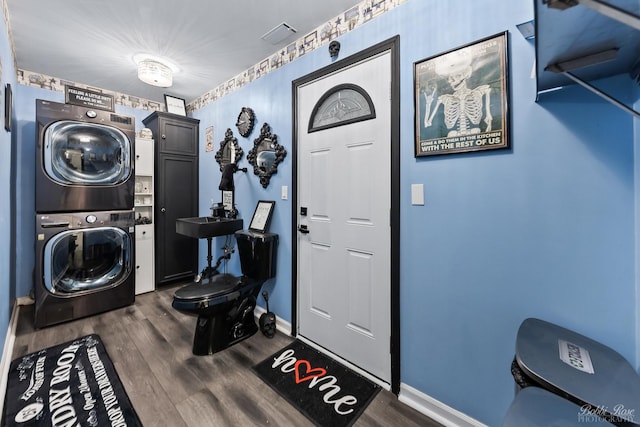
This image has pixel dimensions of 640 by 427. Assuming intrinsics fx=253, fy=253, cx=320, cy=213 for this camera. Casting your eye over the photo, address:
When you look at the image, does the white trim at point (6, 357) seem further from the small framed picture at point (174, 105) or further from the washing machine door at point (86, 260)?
the small framed picture at point (174, 105)

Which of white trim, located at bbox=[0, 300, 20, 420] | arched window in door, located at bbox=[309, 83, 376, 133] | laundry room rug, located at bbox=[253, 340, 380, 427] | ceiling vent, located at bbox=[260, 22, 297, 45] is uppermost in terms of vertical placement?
ceiling vent, located at bbox=[260, 22, 297, 45]

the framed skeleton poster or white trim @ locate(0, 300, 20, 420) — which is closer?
the framed skeleton poster

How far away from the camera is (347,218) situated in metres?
1.84

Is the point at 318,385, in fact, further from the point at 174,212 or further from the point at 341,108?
the point at 174,212

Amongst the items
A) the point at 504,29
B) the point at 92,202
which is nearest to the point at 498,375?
the point at 504,29

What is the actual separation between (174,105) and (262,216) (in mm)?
2297

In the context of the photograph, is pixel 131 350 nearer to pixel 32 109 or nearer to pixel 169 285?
pixel 169 285

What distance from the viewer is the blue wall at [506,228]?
3.23ft

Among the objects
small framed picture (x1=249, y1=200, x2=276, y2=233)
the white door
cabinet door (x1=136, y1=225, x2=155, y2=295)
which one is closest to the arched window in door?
the white door

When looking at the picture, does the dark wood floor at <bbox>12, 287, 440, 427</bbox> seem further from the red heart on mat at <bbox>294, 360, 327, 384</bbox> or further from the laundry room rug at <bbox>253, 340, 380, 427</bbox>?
the red heart on mat at <bbox>294, 360, 327, 384</bbox>

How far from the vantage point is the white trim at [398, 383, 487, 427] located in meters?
1.32

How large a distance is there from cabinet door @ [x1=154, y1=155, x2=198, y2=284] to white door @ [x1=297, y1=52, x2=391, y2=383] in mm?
2046

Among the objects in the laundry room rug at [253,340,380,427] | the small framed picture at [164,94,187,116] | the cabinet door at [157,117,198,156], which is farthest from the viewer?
the small framed picture at [164,94,187,116]

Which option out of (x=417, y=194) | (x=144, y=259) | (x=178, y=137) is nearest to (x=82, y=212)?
(x=144, y=259)
